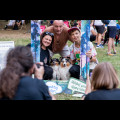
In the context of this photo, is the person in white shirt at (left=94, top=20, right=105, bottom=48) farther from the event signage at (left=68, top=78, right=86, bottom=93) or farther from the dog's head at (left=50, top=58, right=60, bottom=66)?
the event signage at (left=68, top=78, right=86, bottom=93)

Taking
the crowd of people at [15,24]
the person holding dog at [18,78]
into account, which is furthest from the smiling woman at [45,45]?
the crowd of people at [15,24]

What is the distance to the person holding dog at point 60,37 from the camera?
4.24 m

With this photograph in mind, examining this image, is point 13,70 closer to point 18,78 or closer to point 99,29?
point 18,78

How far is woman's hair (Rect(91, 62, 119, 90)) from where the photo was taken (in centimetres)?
204

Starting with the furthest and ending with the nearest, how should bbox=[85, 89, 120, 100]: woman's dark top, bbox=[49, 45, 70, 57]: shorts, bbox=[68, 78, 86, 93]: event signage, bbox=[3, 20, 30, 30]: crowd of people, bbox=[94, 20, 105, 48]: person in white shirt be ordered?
bbox=[3, 20, 30, 30]: crowd of people, bbox=[94, 20, 105, 48]: person in white shirt, bbox=[49, 45, 70, 57]: shorts, bbox=[68, 78, 86, 93]: event signage, bbox=[85, 89, 120, 100]: woman's dark top

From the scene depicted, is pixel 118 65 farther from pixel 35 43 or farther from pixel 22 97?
pixel 22 97

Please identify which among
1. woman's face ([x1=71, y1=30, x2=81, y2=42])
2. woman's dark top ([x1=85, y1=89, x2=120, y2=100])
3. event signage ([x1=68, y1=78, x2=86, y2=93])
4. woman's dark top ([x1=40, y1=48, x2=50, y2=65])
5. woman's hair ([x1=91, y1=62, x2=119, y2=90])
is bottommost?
event signage ([x1=68, y1=78, x2=86, y2=93])

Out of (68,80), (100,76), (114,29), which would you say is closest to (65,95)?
(68,80)

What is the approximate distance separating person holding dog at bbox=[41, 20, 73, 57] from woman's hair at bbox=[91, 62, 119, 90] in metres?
2.26

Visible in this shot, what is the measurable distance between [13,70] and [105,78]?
0.85m

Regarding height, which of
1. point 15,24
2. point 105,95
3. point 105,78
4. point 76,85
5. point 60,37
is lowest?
point 76,85

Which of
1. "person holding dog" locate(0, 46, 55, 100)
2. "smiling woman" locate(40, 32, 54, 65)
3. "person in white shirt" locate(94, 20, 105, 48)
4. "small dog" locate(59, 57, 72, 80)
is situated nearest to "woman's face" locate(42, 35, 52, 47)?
"smiling woman" locate(40, 32, 54, 65)

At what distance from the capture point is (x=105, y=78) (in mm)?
2062

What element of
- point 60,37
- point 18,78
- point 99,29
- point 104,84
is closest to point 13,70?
point 18,78
